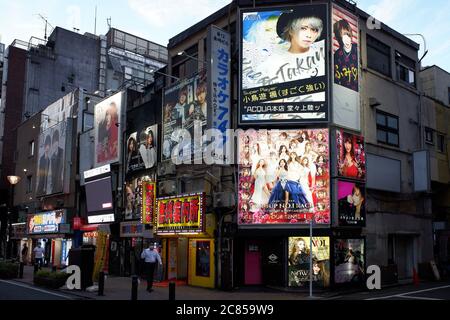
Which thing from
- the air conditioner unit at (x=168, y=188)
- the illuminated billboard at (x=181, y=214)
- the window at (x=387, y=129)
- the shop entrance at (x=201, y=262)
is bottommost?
the shop entrance at (x=201, y=262)

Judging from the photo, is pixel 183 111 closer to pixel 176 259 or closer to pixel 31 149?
pixel 176 259

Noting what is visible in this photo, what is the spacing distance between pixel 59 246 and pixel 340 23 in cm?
2554

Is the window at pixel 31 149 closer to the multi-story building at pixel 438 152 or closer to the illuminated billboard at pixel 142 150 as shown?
the illuminated billboard at pixel 142 150

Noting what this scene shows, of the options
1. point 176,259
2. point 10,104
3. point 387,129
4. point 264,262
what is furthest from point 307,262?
point 10,104

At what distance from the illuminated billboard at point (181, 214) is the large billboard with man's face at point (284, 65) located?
407 cm

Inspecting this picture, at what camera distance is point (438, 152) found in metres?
28.1

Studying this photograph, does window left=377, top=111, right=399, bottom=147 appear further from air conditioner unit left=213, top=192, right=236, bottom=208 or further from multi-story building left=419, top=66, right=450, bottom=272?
air conditioner unit left=213, top=192, right=236, bottom=208

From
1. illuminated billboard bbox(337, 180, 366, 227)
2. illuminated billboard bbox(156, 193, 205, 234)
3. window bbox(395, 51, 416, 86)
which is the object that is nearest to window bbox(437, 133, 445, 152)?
window bbox(395, 51, 416, 86)

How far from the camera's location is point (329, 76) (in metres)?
20.6

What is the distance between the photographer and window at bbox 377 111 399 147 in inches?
941

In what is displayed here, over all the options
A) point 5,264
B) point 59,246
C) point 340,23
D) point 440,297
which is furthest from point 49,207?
point 440,297

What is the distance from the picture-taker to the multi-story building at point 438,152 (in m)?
27.3

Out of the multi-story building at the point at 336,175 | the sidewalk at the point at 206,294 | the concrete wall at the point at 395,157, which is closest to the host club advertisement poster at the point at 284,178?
the multi-story building at the point at 336,175

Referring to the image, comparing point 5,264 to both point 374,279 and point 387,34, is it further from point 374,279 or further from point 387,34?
point 387,34
